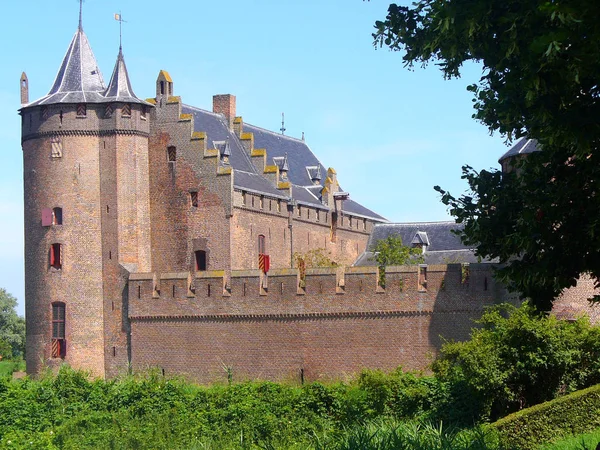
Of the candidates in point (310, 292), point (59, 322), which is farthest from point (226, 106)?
point (310, 292)

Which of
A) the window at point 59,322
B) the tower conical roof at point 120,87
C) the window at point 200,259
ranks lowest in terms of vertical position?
the window at point 59,322

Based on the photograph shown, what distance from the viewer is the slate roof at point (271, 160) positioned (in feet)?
127

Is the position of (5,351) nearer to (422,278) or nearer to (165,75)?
(165,75)

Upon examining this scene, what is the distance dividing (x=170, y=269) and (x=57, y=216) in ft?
12.7

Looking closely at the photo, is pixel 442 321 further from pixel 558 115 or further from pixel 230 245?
pixel 558 115

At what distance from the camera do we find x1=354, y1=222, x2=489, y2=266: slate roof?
40.0 metres

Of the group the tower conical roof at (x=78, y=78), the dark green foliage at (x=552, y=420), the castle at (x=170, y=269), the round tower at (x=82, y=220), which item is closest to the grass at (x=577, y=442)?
the dark green foliage at (x=552, y=420)

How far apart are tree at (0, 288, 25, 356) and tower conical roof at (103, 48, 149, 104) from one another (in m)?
29.8

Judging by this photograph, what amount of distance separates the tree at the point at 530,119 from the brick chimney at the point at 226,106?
26504mm

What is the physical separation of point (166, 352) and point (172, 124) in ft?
24.5

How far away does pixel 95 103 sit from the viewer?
35.8 m

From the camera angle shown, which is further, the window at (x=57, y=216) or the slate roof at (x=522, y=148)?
the window at (x=57, y=216)

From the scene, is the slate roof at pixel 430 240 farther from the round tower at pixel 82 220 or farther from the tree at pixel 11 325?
the tree at pixel 11 325

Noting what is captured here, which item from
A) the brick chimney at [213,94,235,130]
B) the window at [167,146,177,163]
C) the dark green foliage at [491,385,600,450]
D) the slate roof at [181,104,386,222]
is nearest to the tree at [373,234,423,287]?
the slate roof at [181,104,386,222]
